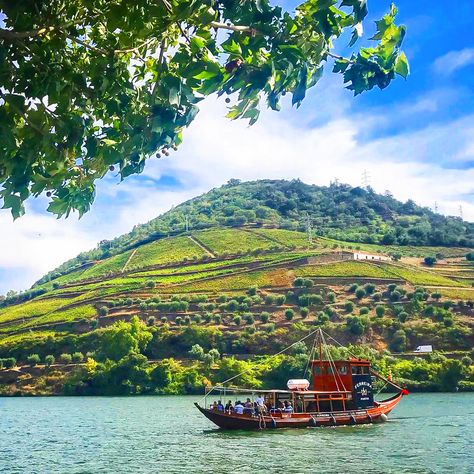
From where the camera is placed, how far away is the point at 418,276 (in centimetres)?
11194

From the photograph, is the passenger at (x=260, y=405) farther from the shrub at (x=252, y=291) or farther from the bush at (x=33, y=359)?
the shrub at (x=252, y=291)

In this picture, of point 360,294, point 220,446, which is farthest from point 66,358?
point 220,446

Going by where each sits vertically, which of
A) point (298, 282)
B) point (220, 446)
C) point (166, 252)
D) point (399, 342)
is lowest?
point (220, 446)

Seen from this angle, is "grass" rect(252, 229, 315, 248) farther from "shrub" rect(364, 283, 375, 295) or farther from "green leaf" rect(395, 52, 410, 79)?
"green leaf" rect(395, 52, 410, 79)

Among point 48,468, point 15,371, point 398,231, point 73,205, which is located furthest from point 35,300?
point 73,205

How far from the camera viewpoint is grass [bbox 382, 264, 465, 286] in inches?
4267

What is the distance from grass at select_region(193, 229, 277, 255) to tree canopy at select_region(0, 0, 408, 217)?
12903 centimetres

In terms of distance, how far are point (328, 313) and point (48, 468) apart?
242 feet

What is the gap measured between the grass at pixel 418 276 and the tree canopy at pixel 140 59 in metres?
105

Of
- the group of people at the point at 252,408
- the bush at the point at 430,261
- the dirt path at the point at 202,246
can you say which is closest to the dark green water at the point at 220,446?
the group of people at the point at 252,408

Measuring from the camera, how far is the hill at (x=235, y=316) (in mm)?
81188

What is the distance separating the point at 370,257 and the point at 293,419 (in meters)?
90.2

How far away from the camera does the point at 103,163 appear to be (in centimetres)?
647

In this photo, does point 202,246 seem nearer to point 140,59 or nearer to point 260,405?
point 260,405
